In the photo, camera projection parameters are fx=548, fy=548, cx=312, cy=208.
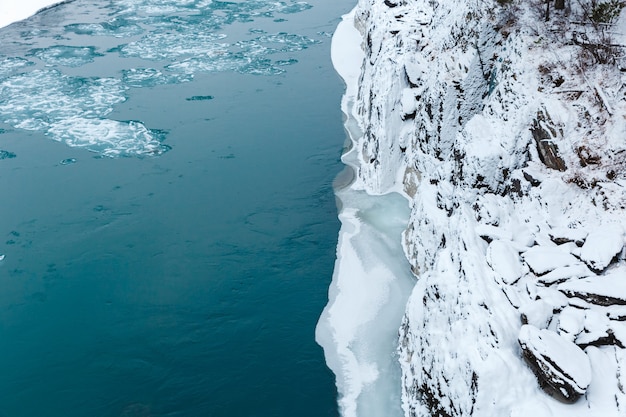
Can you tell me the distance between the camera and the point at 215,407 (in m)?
13.4

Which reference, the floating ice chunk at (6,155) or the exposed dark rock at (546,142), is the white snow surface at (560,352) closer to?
the exposed dark rock at (546,142)

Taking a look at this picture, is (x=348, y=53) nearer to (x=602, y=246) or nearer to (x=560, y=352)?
(x=602, y=246)

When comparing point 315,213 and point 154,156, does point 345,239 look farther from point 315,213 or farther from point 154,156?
point 154,156

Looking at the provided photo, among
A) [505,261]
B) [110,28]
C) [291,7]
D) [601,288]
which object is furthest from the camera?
[291,7]

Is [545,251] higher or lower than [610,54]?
lower

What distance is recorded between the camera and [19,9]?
4444 centimetres

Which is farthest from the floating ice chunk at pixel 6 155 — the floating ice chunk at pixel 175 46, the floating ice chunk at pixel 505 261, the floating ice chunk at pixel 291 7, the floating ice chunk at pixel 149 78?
the floating ice chunk at pixel 291 7

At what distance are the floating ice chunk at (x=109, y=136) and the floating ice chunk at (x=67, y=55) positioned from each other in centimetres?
856

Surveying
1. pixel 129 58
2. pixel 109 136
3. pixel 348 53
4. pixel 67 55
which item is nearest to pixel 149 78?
pixel 129 58

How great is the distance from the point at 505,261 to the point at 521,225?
1.29 meters

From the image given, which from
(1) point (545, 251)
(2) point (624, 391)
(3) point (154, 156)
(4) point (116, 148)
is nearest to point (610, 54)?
(1) point (545, 251)

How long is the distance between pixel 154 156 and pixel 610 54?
1773 centimetres

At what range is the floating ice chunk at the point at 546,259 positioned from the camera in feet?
34.3

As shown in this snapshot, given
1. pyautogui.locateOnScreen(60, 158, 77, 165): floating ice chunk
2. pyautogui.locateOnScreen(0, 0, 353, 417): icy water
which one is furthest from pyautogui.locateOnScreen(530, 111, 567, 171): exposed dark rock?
pyautogui.locateOnScreen(60, 158, 77, 165): floating ice chunk
